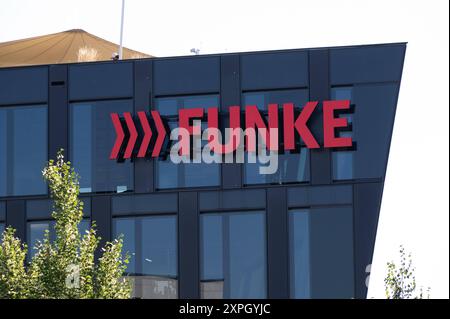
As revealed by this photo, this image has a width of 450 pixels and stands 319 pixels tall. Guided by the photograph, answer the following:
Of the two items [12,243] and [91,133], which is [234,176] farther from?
[12,243]

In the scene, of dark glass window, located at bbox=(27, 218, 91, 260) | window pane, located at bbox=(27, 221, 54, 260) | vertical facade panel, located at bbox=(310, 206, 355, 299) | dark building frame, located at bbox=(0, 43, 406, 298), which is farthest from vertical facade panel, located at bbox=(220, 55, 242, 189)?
window pane, located at bbox=(27, 221, 54, 260)

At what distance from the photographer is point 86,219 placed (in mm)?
35188

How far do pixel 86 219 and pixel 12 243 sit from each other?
9.83m

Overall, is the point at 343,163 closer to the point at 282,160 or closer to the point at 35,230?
the point at 282,160

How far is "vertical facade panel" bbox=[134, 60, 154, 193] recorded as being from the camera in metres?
34.8

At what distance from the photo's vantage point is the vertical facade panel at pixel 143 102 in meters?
34.8

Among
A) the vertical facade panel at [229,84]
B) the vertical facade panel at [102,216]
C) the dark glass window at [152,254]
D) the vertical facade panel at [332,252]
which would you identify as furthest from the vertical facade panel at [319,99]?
the vertical facade panel at [102,216]

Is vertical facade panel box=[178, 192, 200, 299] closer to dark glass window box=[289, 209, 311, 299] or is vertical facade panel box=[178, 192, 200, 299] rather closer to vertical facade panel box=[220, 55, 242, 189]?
vertical facade panel box=[220, 55, 242, 189]

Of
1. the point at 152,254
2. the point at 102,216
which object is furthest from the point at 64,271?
the point at 102,216

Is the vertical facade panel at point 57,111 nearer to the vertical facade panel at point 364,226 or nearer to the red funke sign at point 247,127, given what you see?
the red funke sign at point 247,127

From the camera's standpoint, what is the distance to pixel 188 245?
3412 centimetres

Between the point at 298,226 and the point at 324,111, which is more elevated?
the point at 324,111

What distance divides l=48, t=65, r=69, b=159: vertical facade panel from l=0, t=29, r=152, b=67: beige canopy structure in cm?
300
